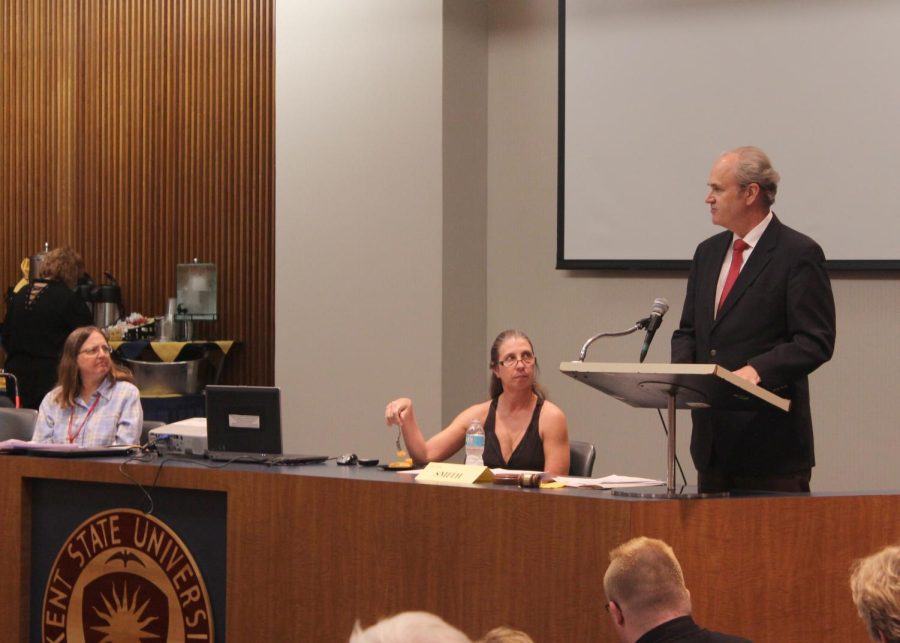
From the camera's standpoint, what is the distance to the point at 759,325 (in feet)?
11.3

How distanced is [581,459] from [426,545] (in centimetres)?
108

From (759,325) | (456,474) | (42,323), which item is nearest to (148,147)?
(42,323)

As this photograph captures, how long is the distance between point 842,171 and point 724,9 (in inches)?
37.4

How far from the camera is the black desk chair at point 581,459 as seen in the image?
420cm

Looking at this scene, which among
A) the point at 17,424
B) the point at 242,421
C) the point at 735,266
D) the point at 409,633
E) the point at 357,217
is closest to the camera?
the point at 409,633

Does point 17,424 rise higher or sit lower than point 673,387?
lower

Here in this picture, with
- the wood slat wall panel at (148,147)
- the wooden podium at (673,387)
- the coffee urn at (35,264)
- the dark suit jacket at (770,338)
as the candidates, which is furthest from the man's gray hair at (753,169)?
the coffee urn at (35,264)

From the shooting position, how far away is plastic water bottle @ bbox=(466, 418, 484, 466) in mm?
4086

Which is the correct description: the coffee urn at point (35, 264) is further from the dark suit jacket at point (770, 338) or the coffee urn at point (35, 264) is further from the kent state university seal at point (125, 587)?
the dark suit jacket at point (770, 338)

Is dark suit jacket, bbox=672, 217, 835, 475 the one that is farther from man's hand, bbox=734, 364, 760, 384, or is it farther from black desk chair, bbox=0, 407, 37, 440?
black desk chair, bbox=0, 407, 37, 440

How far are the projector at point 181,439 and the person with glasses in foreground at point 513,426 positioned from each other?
0.63 meters

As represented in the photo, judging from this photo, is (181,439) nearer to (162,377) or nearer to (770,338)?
(770,338)

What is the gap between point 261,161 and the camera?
798cm

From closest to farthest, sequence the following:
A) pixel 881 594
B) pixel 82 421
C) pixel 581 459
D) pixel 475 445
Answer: pixel 881 594, pixel 475 445, pixel 581 459, pixel 82 421
